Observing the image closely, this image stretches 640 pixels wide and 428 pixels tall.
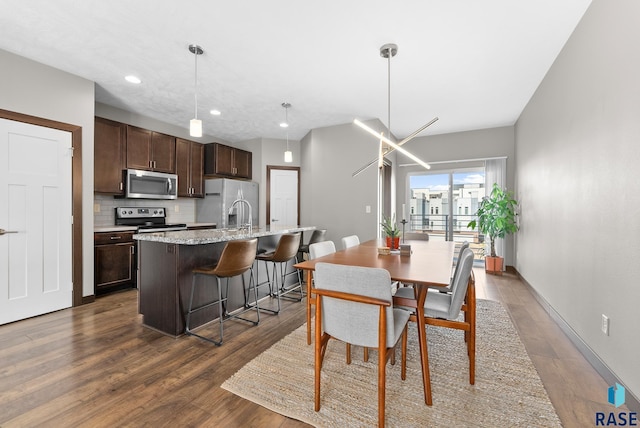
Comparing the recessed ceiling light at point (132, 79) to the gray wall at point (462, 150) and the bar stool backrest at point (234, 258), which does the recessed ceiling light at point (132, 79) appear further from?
the gray wall at point (462, 150)

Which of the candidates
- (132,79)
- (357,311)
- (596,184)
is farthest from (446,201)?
(132,79)

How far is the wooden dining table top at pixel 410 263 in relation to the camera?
61.9 inches

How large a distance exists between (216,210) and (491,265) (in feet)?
16.7

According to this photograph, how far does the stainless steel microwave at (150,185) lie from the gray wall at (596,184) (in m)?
5.25

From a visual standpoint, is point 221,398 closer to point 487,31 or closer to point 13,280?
point 13,280

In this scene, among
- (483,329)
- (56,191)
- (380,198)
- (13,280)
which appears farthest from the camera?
(380,198)

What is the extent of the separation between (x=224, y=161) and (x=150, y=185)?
1.40m

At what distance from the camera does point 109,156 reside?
3973mm

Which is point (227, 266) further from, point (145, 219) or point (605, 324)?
point (145, 219)

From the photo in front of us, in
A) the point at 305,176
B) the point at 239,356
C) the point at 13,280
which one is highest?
the point at 305,176

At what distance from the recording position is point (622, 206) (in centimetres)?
177

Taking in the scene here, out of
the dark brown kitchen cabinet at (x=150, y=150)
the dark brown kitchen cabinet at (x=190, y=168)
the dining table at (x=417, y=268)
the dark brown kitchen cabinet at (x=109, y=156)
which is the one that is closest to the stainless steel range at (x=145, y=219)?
the dark brown kitchen cabinet at (x=109, y=156)

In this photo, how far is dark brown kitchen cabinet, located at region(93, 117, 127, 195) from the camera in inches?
151

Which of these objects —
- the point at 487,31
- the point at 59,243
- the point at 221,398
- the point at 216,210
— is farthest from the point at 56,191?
the point at 487,31
